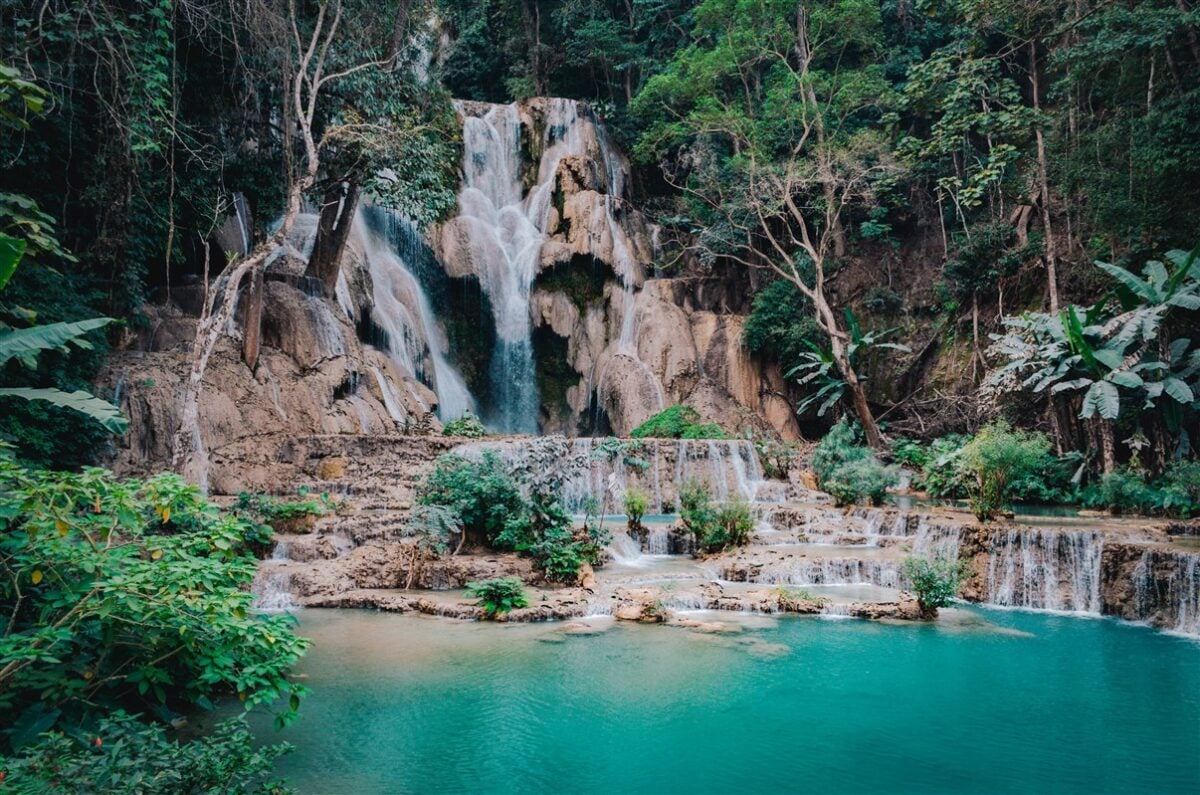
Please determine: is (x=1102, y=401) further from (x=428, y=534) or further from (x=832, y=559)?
(x=428, y=534)

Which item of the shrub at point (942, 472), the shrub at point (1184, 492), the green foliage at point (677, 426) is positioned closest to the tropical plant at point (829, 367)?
the shrub at point (942, 472)

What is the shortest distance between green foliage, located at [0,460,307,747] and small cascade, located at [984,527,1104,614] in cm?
921

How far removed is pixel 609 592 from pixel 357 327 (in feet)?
40.7

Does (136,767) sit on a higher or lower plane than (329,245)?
lower

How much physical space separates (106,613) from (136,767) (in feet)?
3.45

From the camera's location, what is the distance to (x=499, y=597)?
849cm

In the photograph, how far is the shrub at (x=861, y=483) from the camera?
545 inches

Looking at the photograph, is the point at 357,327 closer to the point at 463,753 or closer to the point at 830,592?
the point at 830,592

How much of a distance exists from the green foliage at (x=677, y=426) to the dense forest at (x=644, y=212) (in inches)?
3.7

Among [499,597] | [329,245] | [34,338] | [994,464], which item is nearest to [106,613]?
[34,338]

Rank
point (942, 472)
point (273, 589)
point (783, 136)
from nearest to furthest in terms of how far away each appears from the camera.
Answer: point (273, 589) → point (942, 472) → point (783, 136)

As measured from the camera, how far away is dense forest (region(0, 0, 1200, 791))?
4.39 m

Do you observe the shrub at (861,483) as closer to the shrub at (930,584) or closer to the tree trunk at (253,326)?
the shrub at (930,584)

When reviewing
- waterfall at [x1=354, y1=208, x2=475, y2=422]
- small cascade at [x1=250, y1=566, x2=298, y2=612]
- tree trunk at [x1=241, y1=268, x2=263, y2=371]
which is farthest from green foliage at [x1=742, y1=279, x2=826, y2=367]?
small cascade at [x1=250, y1=566, x2=298, y2=612]
